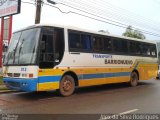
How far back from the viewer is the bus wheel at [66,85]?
1282 cm

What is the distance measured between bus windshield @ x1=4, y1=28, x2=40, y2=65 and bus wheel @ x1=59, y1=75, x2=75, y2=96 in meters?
1.95

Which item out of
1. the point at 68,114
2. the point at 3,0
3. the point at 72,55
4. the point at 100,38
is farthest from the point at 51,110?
the point at 3,0

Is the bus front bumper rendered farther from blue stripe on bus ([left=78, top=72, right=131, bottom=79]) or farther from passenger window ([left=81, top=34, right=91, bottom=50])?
passenger window ([left=81, top=34, right=91, bottom=50])

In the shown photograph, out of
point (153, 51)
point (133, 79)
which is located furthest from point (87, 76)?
point (153, 51)

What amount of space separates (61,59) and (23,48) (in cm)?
172

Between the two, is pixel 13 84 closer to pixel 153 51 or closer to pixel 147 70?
pixel 147 70

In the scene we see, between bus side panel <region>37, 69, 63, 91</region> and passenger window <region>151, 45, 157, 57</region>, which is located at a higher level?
passenger window <region>151, 45, 157, 57</region>

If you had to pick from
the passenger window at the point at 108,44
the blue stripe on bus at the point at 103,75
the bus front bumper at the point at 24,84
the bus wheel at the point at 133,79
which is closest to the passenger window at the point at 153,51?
the bus wheel at the point at 133,79

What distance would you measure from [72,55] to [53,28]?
1590 millimetres

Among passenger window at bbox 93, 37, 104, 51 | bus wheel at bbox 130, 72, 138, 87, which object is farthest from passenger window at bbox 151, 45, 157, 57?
passenger window at bbox 93, 37, 104, 51

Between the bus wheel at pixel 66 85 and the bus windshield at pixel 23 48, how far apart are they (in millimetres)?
1951

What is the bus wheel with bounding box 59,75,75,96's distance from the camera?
12820 mm

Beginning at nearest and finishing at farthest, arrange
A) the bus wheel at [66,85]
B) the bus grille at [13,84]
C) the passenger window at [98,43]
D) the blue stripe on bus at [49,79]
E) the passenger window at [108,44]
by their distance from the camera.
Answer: the blue stripe on bus at [49,79], the bus grille at [13,84], the bus wheel at [66,85], the passenger window at [98,43], the passenger window at [108,44]

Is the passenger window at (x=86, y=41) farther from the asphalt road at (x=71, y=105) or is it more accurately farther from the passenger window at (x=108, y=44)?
the asphalt road at (x=71, y=105)
